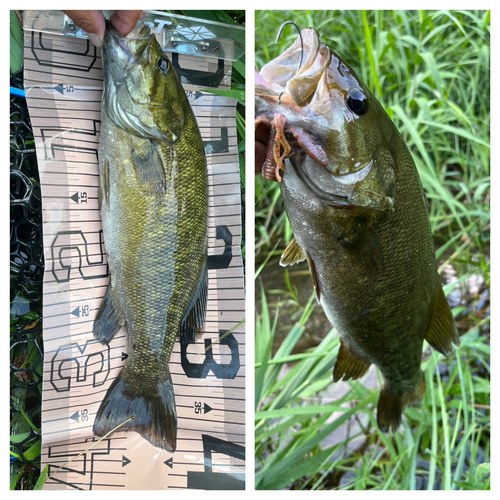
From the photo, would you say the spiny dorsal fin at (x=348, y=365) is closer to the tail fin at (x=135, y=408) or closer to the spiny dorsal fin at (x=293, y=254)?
the spiny dorsal fin at (x=293, y=254)

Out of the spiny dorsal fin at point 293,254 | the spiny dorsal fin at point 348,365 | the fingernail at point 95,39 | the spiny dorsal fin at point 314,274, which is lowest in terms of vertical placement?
the spiny dorsal fin at point 348,365

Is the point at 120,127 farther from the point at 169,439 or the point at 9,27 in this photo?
the point at 169,439

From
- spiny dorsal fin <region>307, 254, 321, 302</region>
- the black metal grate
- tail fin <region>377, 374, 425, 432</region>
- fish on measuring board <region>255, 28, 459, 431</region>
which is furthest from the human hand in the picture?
tail fin <region>377, 374, 425, 432</region>

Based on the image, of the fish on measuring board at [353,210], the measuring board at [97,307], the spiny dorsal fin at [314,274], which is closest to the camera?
the fish on measuring board at [353,210]

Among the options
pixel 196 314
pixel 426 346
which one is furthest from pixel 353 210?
pixel 426 346

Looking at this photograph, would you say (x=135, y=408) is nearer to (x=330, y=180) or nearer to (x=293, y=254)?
(x=293, y=254)

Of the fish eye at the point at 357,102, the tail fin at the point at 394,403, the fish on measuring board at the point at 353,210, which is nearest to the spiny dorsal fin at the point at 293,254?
the fish on measuring board at the point at 353,210

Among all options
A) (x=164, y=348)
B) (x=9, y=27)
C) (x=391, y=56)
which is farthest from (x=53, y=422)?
(x=391, y=56)
